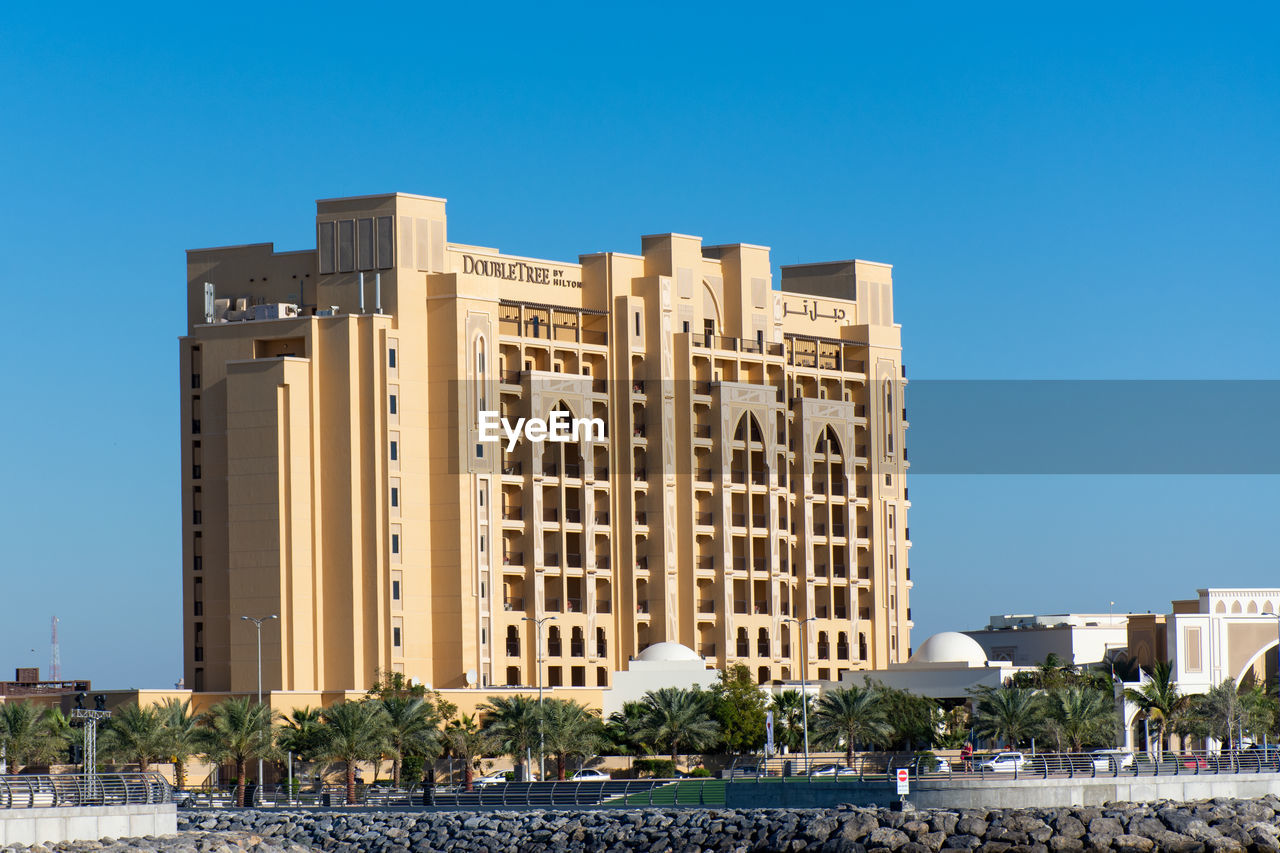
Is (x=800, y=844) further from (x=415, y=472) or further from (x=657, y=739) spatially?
(x=415, y=472)

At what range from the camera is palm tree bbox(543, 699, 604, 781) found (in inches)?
3642

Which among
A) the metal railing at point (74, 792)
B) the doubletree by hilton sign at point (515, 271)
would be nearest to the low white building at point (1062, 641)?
the doubletree by hilton sign at point (515, 271)

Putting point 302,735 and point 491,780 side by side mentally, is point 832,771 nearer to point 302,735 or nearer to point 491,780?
point 491,780

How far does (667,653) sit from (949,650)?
1549cm

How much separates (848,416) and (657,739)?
1386 inches

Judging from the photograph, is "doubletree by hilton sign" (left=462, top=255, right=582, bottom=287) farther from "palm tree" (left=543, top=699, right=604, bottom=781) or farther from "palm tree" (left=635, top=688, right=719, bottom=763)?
"palm tree" (left=635, top=688, right=719, bottom=763)

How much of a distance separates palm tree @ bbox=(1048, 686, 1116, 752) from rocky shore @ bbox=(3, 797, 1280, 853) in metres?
21.9

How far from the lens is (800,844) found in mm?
67062

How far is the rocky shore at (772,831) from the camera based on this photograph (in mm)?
65375

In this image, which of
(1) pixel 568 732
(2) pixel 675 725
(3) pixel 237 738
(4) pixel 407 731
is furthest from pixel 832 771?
(3) pixel 237 738

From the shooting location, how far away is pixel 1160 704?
339 ft

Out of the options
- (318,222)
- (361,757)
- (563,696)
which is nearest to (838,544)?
(563,696)

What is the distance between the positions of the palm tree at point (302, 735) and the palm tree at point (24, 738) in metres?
9.65

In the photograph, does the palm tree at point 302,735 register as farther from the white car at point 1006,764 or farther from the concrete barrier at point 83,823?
the white car at point 1006,764
